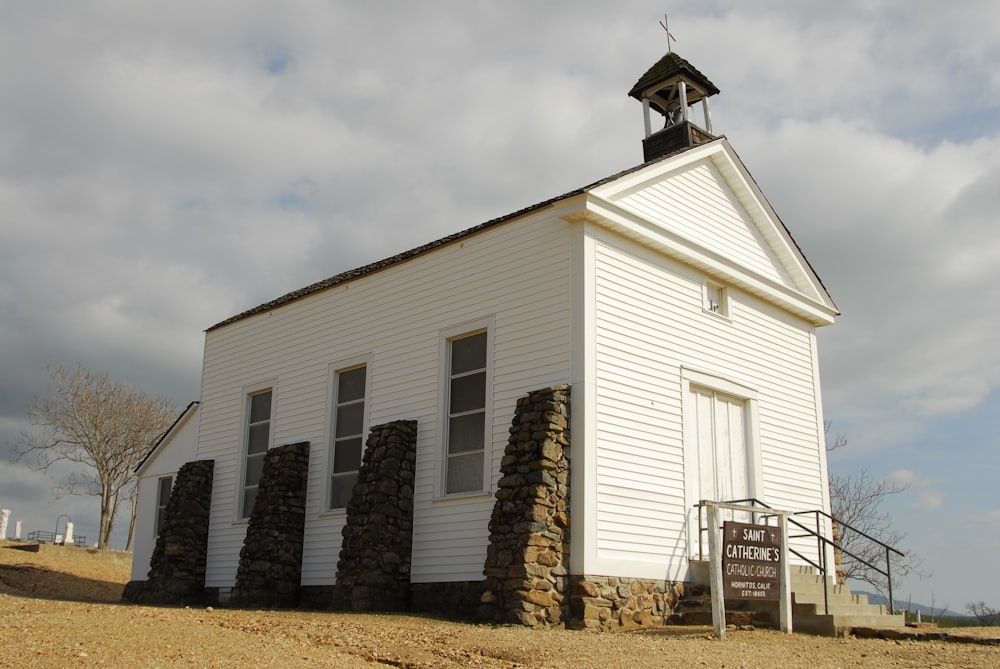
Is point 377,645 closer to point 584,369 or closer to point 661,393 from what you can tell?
point 584,369

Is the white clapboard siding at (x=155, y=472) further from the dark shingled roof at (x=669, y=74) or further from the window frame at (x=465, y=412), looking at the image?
the dark shingled roof at (x=669, y=74)

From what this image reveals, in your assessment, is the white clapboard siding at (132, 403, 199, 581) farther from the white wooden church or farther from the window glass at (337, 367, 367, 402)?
the window glass at (337, 367, 367, 402)

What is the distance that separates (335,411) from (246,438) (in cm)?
329

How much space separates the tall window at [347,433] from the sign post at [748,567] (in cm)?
757

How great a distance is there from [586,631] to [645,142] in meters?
11.3

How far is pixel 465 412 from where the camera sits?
1611cm

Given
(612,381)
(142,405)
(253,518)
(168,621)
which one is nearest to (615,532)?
(612,381)

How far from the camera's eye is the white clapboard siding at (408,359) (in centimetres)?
1517

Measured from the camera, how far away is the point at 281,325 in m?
20.8

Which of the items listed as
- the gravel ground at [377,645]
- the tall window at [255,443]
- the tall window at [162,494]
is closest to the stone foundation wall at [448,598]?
the gravel ground at [377,645]

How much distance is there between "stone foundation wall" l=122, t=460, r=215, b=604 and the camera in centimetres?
2017

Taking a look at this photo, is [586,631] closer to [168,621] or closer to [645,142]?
[168,621]

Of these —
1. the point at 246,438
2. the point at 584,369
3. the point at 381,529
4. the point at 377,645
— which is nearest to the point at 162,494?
the point at 246,438

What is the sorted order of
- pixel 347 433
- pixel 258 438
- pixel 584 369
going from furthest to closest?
1. pixel 258 438
2. pixel 347 433
3. pixel 584 369
